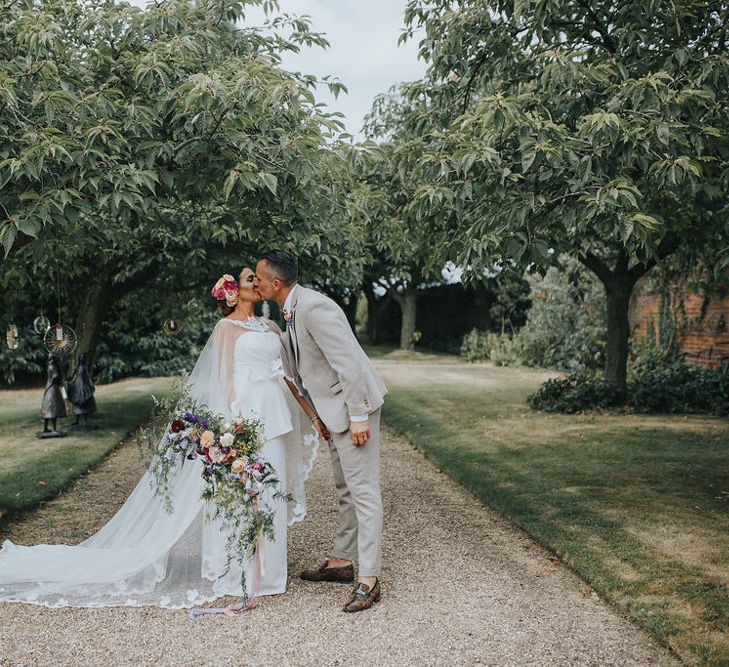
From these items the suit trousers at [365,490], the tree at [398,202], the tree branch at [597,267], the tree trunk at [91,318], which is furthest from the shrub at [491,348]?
the suit trousers at [365,490]

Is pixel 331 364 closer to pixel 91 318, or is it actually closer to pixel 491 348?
pixel 91 318

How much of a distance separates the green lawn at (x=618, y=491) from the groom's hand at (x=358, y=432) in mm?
1850

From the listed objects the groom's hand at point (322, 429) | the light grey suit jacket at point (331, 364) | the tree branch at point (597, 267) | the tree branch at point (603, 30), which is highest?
the tree branch at point (603, 30)

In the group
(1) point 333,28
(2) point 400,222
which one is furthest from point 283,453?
(1) point 333,28

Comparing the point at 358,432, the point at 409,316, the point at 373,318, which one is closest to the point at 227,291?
the point at 358,432

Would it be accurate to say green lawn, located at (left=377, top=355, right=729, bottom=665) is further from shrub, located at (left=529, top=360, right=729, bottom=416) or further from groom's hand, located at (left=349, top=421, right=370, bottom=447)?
groom's hand, located at (left=349, top=421, right=370, bottom=447)

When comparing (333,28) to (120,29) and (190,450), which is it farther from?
(190,450)

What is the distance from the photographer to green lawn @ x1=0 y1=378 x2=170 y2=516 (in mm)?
7777

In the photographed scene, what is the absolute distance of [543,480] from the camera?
814cm

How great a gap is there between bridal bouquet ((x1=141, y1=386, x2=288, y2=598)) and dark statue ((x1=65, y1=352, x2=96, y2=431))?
779 centimetres

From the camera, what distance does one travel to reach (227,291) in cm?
510

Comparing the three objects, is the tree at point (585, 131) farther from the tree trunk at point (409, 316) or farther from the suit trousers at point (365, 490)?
the tree trunk at point (409, 316)

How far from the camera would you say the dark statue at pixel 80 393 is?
11867 millimetres

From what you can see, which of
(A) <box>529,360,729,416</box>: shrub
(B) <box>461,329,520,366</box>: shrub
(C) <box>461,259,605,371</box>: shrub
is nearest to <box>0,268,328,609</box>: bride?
(A) <box>529,360,729,416</box>: shrub
